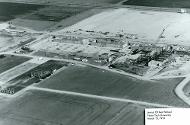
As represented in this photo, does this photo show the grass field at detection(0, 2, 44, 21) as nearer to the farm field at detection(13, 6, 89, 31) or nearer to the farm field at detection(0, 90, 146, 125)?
the farm field at detection(13, 6, 89, 31)

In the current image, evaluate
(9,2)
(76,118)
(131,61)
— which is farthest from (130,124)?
(9,2)

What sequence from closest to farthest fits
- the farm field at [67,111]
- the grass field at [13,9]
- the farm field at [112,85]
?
the farm field at [67,111] < the farm field at [112,85] < the grass field at [13,9]

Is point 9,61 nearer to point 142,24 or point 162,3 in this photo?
point 142,24

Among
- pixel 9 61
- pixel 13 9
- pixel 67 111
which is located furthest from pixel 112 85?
pixel 13 9

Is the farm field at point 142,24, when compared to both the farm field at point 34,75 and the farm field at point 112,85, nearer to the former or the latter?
the farm field at point 112,85

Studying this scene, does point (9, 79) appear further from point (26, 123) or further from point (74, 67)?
point (26, 123)
